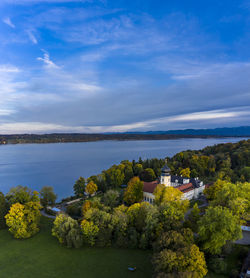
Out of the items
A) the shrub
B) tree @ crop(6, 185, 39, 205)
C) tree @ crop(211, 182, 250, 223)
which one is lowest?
the shrub

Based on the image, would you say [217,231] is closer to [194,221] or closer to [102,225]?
[194,221]

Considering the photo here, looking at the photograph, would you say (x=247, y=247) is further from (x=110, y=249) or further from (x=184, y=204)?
(x=110, y=249)

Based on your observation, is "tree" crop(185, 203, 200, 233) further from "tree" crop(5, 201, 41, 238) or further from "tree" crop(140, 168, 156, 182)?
"tree" crop(140, 168, 156, 182)

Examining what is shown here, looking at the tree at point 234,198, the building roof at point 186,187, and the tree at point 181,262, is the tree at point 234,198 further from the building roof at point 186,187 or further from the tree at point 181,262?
the building roof at point 186,187

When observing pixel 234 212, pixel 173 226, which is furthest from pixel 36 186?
pixel 234 212

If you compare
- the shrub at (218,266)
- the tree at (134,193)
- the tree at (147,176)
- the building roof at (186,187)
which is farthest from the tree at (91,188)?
the shrub at (218,266)

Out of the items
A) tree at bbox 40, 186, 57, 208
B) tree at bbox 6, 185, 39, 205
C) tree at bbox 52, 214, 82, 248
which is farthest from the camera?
tree at bbox 40, 186, 57, 208

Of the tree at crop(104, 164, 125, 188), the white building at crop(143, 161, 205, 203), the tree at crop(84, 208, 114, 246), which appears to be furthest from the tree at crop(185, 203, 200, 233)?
the tree at crop(104, 164, 125, 188)
